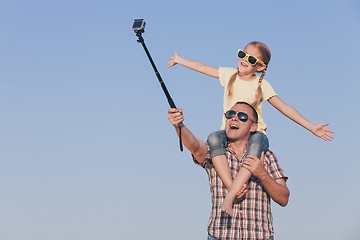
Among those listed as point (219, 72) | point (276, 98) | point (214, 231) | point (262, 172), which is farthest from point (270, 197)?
point (219, 72)

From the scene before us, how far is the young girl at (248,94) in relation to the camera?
23.3ft

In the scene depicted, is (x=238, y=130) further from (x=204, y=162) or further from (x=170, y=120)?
(x=170, y=120)

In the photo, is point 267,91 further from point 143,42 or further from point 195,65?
point 143,42

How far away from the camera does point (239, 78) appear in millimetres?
8336

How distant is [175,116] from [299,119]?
97.1 inches

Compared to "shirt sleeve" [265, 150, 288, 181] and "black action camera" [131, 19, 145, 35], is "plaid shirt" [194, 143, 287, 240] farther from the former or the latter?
"black action camera" [131, 19, 145, 35]

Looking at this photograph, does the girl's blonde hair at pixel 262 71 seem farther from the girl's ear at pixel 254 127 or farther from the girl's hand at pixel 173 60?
the girl's hand at pixel 173 60

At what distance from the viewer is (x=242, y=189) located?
678 centimetres

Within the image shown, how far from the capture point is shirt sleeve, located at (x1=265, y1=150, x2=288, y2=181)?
7.18 metres

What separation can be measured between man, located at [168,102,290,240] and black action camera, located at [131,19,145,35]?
3.78 ft

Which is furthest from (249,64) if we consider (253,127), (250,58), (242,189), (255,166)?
(242,189)

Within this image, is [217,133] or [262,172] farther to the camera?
[217,133]

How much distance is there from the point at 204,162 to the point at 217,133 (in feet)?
1.65

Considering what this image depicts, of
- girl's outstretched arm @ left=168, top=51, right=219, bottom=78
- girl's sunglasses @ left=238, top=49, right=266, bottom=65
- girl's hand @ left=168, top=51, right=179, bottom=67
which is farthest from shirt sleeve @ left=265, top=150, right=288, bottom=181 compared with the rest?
girl's hand @ left=168, top=51, right=179, bottom=67
